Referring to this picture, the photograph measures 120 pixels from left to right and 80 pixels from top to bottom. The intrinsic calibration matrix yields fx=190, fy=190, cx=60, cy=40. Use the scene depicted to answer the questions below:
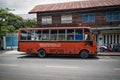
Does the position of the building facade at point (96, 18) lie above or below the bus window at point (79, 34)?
above

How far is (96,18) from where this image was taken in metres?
24.9

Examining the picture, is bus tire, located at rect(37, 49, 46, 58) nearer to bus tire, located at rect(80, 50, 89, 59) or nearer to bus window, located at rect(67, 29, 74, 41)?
bus window, located at rect(67, 29, 74, 41)

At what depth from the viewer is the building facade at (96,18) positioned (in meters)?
24.2

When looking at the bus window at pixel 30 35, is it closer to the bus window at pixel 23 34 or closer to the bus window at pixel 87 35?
the bus window at pixel 23 34

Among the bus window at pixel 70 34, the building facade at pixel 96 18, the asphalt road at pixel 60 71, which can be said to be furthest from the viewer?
the building facade at pixel 96 18

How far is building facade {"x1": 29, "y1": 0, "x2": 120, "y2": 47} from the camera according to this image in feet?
79.3

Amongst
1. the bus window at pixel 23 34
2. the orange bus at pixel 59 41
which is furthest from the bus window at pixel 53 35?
the bus window at pixel 23 34

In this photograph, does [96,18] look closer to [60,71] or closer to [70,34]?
[70,34]

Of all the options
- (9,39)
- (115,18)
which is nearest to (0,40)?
(9,39)

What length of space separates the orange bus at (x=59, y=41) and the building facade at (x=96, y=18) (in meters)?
7.31

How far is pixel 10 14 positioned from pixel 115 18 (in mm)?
15618

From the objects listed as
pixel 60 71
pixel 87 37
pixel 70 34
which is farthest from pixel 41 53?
pixel 60 71

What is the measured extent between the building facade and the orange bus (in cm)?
731

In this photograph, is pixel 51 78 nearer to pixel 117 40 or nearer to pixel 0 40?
pixel 117 40
